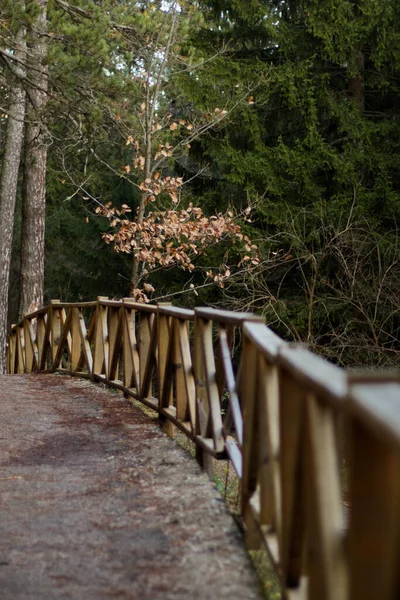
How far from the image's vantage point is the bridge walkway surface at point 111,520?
4.04 metres

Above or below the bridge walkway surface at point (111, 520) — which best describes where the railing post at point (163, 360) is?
above

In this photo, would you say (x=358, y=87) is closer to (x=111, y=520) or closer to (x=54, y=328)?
(x=54, y=328)

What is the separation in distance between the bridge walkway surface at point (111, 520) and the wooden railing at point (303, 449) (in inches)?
9.3

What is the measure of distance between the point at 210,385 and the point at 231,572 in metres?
2.06

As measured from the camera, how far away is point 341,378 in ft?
9.04

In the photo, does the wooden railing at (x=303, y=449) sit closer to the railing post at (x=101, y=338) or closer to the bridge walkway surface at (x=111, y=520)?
the bridge walkway surface at (x=111, y=520)

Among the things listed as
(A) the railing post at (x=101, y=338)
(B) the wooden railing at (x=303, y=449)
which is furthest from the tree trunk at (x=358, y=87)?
(B) the wooden railing at (x=303, y=449)

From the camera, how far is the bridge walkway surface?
4.04 m

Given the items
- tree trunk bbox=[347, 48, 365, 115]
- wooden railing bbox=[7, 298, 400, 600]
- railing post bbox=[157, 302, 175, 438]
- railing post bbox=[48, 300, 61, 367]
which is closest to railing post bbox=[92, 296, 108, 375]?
railing post bbox=[48, 300, 61, 367]

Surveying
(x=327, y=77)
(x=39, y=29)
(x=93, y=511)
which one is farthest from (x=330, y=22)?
(x=93, y=511)

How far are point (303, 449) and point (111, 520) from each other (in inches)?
90.2

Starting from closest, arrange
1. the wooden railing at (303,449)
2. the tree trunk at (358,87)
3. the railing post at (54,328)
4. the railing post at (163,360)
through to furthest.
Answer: the wooden railing at (303,449) < the railing post at (163,360) < the railing post at (54,328) < the tree trunk at (358,87)

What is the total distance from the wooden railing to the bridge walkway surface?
0.24m

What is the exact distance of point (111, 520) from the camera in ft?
16.9
